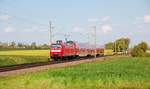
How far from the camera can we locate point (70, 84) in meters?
26.9

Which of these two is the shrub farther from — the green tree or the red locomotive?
the red locomotive

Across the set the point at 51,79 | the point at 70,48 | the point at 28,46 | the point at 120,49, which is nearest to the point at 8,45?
the point at 28,46

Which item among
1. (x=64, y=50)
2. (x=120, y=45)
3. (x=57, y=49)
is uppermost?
(x=120, y=45)

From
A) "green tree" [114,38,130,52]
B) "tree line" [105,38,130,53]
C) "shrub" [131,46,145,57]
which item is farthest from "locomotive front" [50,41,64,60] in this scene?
"green tree" [114,38,130,52]

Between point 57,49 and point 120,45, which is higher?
point 120,45

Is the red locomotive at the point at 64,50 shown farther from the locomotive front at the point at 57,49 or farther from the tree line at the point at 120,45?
the tree line at the point at 120,45

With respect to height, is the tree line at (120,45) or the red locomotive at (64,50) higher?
the tree line at (120,45)

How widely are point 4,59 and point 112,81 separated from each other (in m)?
37.1

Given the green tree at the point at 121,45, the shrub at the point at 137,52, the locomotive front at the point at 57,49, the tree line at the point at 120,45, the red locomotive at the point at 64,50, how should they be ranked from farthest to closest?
the green tree at the point at 121,45
the tree line at the point at 120,45
the shrub at the point at 137,52
the red locomotive at the point at 64,50
the locomotive front at the point at 57,49

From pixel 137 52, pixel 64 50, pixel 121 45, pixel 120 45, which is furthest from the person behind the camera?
pixel 121 45

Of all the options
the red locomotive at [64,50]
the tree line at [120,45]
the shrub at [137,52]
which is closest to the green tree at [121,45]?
the tree line at [120,45]

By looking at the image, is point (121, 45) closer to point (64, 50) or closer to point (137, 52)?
point (137, 52)

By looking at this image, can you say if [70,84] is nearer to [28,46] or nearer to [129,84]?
[129,84]

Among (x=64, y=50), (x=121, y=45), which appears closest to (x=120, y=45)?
(x=121, y=45)
